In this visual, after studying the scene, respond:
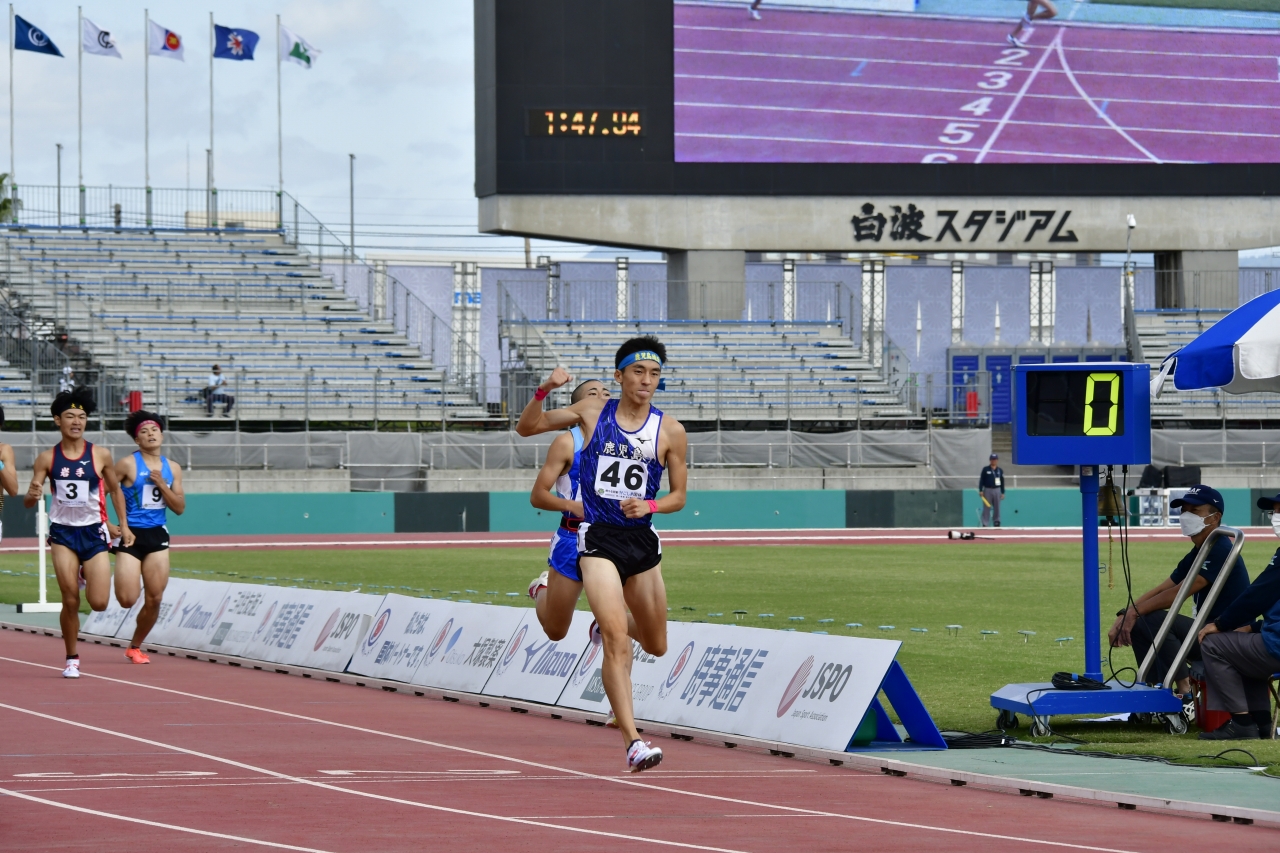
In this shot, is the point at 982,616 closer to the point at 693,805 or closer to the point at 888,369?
the point at 693,805

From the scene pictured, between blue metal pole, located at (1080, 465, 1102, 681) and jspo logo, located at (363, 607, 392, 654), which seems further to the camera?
jspo logo, located at (363, 607, 392, 654)

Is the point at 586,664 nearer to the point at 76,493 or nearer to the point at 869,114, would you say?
the point at 76,493

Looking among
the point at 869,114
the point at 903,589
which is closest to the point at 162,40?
the point at 869,114

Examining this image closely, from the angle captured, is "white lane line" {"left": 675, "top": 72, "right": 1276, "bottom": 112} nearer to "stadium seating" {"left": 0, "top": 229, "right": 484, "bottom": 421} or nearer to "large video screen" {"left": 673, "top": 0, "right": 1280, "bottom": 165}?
"large video screen" {"left": 673, "top": 0, "right": 1280, "bottom": 165}

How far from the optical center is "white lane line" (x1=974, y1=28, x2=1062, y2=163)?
142 ft

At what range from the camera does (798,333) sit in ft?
156

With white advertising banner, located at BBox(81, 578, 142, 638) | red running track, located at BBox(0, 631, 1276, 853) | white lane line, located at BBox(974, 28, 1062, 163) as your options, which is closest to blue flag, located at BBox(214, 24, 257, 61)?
white lane line, located at BBox(974, 28, 1062, 163)

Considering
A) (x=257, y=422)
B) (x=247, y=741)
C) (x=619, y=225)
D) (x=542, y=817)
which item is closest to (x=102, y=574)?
(x=247, y=741)

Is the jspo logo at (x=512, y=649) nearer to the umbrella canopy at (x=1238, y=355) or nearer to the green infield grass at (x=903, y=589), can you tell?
the green infield grass at (x=903, y=589)

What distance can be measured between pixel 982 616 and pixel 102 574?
892cm

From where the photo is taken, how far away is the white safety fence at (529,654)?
1021 centimetres

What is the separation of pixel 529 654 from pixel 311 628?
320 centimetres

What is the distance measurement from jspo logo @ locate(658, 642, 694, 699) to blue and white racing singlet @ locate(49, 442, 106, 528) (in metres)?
5.45

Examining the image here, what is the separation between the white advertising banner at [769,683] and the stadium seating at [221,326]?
29.8 meters
